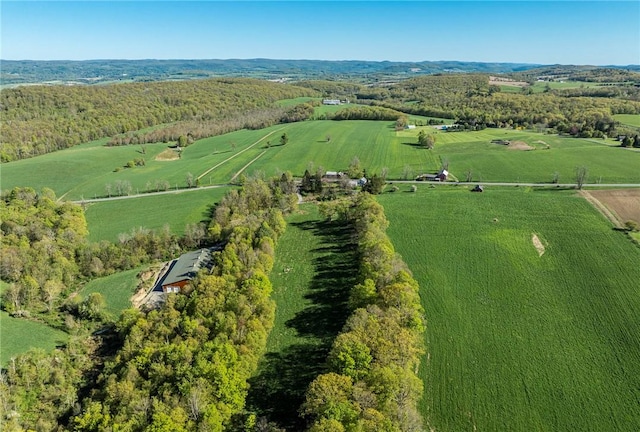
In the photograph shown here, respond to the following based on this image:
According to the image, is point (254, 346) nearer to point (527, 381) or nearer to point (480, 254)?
point (527, 381)

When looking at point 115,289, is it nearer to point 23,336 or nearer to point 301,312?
point 23,336

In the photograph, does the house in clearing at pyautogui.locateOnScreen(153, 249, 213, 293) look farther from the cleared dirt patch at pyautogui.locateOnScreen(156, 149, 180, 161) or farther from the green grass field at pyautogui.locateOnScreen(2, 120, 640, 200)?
the cleared dirt patch at pyautogui.locateOnScreen(156, 149, 180, 161)

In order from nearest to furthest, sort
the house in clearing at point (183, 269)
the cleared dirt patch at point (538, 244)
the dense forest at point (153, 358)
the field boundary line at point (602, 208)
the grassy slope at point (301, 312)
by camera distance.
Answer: the dense forest at point (153, 358) → the grassy slope at point (301, 312) → the house in clearing at point (183, 269) → the cleared dirt patch at point (538, 244) → the field boundary line at point (602, 208)

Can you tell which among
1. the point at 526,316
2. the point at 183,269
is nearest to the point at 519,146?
the point at 526,316

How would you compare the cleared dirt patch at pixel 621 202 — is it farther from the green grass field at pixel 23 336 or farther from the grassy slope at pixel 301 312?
the green grass field at pixel 23 336

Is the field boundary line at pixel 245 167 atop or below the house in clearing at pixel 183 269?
atop

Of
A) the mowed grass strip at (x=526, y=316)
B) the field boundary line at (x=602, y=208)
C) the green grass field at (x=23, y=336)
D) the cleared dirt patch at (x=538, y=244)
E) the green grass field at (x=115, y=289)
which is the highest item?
the field boundary line at (x=602, y=208)

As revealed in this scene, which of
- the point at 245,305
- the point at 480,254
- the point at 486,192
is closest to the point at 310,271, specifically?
the point at 245,305

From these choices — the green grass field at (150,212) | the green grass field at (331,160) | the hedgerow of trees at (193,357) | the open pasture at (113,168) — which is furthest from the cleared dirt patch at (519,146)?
the hedgerow of trees at (193,357)
